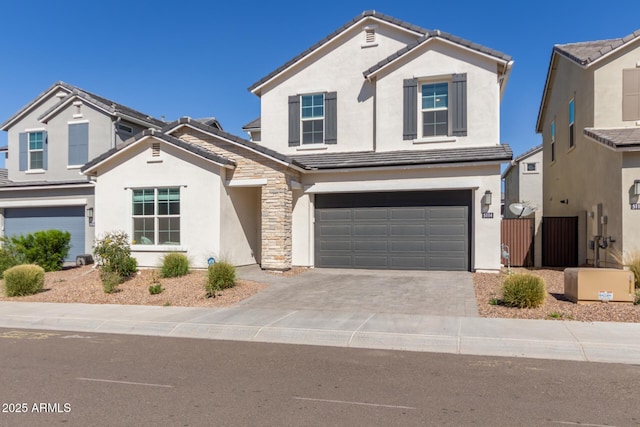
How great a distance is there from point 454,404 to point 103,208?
14474 millimetres

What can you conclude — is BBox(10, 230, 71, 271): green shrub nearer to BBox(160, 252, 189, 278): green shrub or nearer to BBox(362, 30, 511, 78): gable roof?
BBox(160, 252, 189, 278): green shrub

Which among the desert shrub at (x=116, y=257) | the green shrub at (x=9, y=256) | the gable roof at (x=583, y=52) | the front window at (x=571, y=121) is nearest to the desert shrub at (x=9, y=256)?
the green shrub at (x=9, y=256)

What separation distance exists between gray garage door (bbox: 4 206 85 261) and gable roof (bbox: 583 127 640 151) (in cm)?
1896

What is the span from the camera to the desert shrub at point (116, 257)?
46.8 ft

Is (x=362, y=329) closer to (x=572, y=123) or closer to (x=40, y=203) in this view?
(x=572, y=123)

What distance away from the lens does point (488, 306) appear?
1029 cm

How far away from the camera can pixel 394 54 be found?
16766 millimetres

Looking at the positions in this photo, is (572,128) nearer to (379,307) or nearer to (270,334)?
(379,307)

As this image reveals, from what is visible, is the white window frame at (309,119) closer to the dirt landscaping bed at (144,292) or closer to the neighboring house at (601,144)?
the dirt landscaping bed at (144,292)

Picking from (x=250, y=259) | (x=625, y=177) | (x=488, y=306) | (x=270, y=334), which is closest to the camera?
(x=270, y=334)

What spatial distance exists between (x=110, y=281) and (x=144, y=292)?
102 centimetres

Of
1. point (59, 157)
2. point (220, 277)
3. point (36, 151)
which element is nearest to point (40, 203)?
point (59, 157)

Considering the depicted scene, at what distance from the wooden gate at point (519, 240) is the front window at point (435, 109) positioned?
13.3 ft

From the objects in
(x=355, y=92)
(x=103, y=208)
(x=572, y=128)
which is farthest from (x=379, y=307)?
(x=572, y=128)
